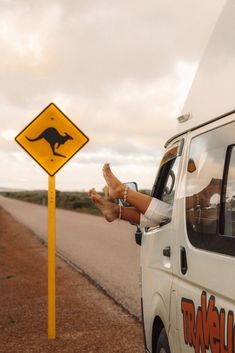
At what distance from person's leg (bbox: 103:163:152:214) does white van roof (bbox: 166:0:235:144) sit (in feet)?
1.69

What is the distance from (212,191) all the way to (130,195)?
87 cm

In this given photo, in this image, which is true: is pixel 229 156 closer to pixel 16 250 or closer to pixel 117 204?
pixel 117 204

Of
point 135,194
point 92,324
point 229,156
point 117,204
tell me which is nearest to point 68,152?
point 92,324

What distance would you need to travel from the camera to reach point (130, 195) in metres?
3.91

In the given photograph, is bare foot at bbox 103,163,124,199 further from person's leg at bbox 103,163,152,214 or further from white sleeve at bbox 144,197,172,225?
white sleeve at bbox 144,197,172,225

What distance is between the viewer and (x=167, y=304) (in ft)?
12.3

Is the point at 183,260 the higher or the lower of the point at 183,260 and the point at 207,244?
the lower

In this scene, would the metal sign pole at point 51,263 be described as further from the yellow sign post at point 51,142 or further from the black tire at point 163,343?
the black tire at point 163,343

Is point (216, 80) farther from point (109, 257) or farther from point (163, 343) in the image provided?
point (109, 257)

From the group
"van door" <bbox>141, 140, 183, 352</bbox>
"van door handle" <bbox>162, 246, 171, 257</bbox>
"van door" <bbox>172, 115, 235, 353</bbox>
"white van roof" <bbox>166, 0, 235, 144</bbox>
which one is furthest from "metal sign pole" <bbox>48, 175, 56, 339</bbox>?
"van door" <bbox>172, 115, 235, 353</bbox>

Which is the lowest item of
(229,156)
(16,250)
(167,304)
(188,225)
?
(16,250)

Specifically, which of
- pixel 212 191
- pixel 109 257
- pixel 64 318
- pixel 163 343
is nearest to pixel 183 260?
pixel 212 191

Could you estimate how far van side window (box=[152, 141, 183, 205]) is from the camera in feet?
13.2

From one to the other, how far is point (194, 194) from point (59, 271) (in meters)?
9.29
